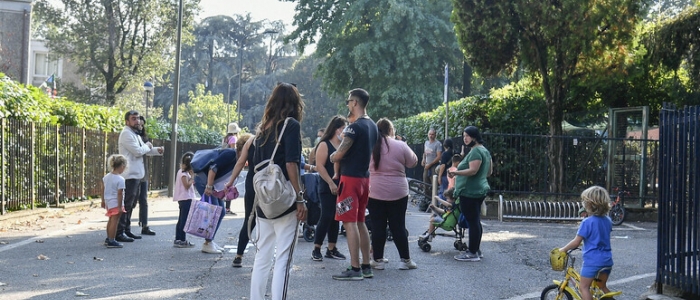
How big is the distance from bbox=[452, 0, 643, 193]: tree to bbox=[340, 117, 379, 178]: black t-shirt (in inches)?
422

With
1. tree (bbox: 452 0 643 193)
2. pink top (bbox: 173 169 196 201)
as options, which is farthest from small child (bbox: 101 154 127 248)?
tree (bbox: 452 0 643 193)

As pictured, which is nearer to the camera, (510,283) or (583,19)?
(510,283)

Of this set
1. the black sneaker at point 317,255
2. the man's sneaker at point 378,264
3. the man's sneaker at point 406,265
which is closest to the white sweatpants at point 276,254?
the man's sneaker at point 378,264

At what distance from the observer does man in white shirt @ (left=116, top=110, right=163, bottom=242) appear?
11516mm

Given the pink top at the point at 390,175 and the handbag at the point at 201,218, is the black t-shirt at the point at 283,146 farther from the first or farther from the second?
the handbag at the point at 201,218

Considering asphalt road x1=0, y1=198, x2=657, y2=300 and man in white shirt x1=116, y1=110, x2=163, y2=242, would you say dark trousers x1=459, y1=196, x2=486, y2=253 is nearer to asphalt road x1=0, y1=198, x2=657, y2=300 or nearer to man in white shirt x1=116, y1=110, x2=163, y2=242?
asphalt road x1=0, y1=198, x2=657, y2=300

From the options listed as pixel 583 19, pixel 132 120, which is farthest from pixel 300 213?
pixel 583 19

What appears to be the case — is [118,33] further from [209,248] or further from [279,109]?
[279,109]

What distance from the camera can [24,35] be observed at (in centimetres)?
4075

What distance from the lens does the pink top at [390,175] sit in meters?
9.30

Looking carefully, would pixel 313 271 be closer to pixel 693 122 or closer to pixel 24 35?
pixel 693 122

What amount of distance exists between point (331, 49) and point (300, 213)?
1561 inches

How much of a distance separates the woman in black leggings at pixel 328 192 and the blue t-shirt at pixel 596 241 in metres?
3.18

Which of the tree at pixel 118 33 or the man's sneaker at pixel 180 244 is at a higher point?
the tree at pixel 118 33
